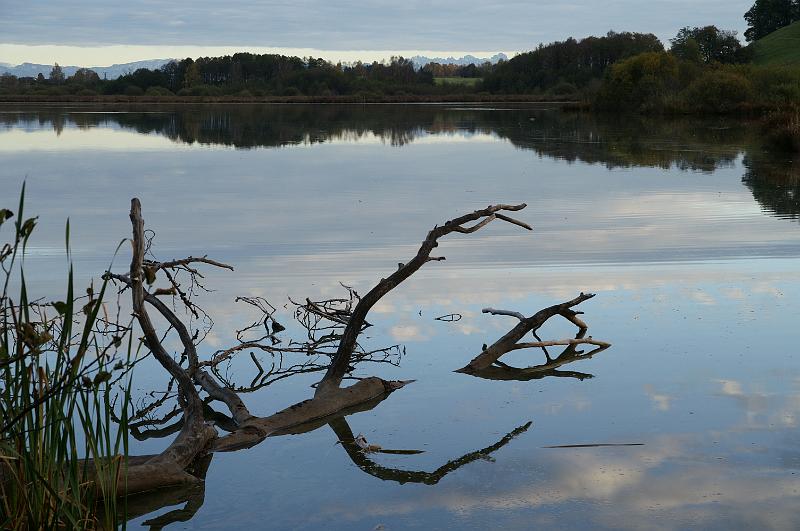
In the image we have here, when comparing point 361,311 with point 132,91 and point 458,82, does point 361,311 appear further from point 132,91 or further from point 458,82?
point 458,82

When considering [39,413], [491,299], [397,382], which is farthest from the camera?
[491,299]

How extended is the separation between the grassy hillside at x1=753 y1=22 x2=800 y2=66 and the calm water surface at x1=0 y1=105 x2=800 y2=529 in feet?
159

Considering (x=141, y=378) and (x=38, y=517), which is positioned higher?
(x=38, y=517)

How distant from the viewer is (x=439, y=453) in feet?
16.6

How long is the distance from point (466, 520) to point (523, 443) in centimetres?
93

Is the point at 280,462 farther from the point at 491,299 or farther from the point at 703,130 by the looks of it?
the point at 703,130

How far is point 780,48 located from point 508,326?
6567 centimetres

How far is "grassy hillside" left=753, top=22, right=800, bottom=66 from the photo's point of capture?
63.1 metres

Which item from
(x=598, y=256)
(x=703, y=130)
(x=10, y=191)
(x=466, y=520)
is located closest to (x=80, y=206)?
(x=10, y=191)

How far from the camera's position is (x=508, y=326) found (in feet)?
23.9

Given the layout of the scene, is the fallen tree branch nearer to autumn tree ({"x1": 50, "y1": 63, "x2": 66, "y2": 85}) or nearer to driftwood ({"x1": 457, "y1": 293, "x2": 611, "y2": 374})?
driftwood ({"x1": 457, "y1": 293, "x2": 611, "y2": 374})

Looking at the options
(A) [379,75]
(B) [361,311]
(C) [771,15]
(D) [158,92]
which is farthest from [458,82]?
(B) [361,311]

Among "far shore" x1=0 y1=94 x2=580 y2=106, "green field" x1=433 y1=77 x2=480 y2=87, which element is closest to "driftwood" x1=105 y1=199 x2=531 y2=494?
"far shore" x1=0 y1=94 x2=580 y2=106

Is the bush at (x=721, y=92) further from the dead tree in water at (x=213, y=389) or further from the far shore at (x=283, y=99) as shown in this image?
the dead tree in water at (x=213, y=389)
